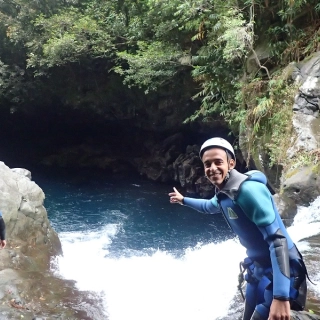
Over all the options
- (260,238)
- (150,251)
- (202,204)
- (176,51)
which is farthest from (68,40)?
(260,238)

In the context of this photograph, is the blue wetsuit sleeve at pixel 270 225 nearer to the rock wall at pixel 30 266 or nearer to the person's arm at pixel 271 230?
the person's arm at pixel 271 230

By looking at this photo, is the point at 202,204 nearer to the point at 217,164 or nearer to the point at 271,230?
the point at 217,164

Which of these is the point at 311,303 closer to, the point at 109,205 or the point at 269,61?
the point at 269,61

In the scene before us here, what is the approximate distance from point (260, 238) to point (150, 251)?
7.77m

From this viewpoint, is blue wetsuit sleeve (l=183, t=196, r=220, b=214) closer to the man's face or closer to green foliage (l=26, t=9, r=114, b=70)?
the man's face

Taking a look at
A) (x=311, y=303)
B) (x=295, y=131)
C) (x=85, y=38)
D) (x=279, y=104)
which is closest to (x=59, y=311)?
(x=311, y=303)

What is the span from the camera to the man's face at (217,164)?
234 centimetres

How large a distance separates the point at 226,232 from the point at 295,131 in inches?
195

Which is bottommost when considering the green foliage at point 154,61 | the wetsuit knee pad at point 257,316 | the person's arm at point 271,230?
the wetsuit knee pad at point 257,316

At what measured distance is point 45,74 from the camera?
52.5 ft

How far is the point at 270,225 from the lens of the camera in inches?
82.7

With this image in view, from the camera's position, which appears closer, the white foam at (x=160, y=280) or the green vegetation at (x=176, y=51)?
the white foam at (x=160, y=280)

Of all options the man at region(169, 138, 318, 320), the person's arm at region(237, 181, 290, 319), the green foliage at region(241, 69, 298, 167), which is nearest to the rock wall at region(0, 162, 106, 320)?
the man at region(169, 138, 318, 320)

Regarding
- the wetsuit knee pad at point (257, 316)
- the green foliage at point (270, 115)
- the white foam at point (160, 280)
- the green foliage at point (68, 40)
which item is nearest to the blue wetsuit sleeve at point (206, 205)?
the wetsuit knee pad at point (257, 316)
